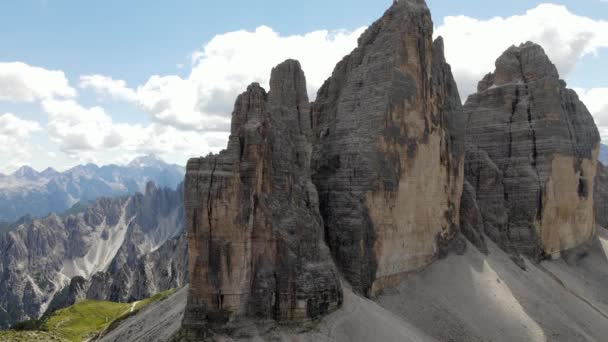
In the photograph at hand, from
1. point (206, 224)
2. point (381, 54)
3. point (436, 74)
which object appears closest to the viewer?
point (206, 224)

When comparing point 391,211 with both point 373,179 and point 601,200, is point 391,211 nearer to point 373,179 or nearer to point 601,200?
point 373,179

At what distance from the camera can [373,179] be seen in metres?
36.2

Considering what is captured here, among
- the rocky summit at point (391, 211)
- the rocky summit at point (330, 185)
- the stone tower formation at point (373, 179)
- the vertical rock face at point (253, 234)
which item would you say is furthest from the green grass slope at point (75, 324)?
the vertical rock face at point (253, 234)

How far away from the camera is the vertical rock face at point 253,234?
28.1 meters

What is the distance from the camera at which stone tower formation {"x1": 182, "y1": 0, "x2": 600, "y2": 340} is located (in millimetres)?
28422

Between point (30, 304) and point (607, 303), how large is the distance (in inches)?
7895

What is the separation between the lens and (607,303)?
50688 mm

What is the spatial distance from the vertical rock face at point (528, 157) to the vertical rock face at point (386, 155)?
12.2m

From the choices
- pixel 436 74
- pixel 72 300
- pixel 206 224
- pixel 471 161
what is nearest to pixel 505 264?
pixel 471 161

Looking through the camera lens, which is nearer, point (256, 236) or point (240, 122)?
point (256, 236)

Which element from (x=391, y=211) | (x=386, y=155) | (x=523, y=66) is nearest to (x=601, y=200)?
(x=523, y=66)

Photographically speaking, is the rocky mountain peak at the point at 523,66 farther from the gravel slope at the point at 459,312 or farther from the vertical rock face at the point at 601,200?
the vertical rock face at the point at 601,200

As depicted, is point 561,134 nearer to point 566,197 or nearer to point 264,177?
point 566,197

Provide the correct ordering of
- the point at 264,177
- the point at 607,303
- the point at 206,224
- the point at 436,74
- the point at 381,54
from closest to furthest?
the point at 206,224, the point at 264,177, the point at 381,54, the point at 436,74, the point at 607,303
